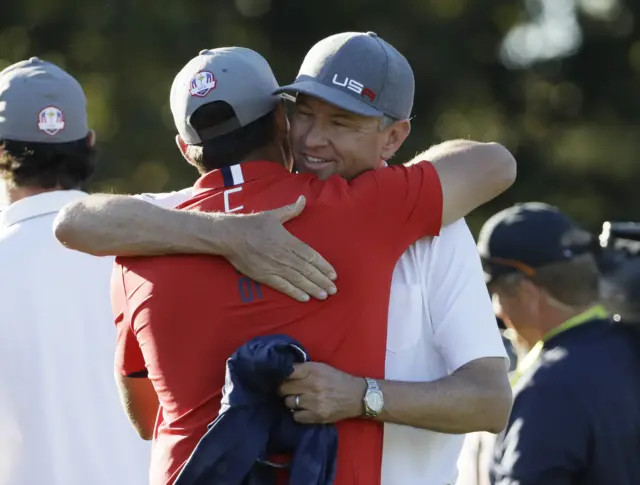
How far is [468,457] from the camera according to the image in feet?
12.4

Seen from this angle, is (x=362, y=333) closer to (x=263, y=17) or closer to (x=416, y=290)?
(x=416, y=290)

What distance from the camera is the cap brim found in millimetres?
2514

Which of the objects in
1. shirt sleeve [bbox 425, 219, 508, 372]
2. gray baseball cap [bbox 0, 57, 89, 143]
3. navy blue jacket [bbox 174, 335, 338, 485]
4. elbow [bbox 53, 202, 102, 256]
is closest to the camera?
navy blue jacket [bbox 174, 335, 338, 485]

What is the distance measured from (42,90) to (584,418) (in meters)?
1.70

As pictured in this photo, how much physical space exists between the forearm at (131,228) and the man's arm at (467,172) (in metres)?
0.47

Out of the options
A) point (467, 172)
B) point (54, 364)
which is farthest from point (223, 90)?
point (54, 364)

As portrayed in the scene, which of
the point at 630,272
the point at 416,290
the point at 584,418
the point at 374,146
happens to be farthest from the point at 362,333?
the point at 630,272

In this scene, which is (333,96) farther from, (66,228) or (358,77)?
(66,228)

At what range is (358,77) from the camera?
253 cm

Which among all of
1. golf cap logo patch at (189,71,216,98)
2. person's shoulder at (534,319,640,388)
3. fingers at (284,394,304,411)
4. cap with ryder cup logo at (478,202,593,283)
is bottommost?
person's shoulder at (534,319,640,388)

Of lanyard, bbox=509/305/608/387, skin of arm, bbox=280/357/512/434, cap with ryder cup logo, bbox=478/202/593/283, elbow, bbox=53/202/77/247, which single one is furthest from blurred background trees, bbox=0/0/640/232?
skin of arm, bbox=280/357/512/434

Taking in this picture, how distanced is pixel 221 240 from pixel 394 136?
0.51 m

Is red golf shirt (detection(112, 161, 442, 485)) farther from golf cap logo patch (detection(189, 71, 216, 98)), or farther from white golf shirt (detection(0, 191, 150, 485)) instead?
white golf shirt (detection(0, 191, 150, 485))

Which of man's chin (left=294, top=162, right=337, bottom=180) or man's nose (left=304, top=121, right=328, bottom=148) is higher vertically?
man's nose (left=304, top=121, right=328, bottom=148)
